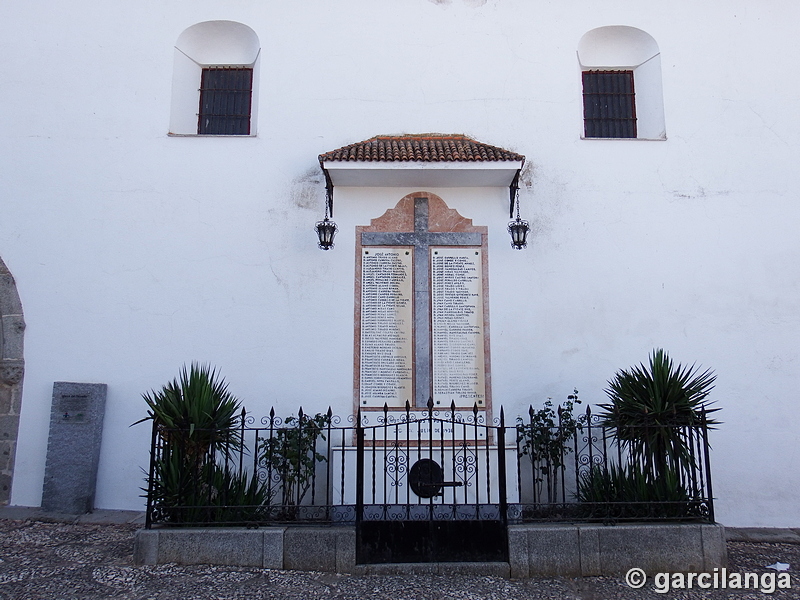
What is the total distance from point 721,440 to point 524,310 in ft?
8.43

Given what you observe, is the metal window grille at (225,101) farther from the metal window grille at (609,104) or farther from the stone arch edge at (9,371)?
the metal window grille at (609,104)

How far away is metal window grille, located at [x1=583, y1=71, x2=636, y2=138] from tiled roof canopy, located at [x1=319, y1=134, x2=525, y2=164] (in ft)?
5.74

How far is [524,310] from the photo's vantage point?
7.00 metres

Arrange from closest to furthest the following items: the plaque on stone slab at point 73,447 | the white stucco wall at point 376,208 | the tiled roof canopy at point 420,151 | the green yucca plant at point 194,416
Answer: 1. the green yucca plant at point 194,416
2. the plaque on stone slab at point 73,447
3. the tiled roof canopy at point 420,151
4. the white stucco wall at point 376,208

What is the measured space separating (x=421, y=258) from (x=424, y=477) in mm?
2426

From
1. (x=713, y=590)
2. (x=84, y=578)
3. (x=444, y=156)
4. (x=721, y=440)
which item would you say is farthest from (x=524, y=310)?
(x=84, y=578)

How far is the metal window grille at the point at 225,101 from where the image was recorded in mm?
7930

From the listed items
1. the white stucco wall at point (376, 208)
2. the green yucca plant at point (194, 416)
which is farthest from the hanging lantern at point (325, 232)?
the green yucca plant at point (194, 416)

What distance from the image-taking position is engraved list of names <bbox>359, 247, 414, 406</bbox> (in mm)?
6797

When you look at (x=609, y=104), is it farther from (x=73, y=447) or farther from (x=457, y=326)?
(x=73, y=447)

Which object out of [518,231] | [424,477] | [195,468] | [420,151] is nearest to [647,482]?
[424,477]

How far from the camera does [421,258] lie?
7043mm

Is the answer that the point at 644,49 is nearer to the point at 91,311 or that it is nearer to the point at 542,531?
the point at 542,531

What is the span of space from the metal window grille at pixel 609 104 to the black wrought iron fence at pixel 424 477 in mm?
3931
